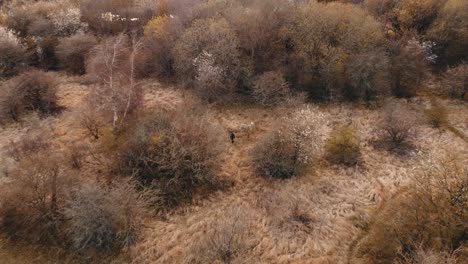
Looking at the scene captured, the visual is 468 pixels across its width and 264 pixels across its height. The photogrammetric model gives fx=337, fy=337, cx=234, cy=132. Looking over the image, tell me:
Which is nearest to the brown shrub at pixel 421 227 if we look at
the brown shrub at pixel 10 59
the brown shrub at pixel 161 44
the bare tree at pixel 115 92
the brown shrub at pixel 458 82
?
A: the brown shrub at pixel 458 82

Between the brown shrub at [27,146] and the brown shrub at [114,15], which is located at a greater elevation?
the brown shrub at [114,15]

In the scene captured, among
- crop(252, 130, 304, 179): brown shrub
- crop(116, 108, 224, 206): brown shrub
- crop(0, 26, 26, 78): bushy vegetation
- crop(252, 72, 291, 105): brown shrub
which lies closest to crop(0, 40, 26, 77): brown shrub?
crop(0, 26, 26, 78): bushy vegetation

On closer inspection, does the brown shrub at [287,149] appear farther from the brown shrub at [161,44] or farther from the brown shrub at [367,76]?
the brown shrub at [161,44]

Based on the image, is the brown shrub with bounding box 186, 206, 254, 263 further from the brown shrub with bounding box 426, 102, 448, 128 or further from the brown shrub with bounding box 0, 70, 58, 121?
the brown shrub with bounding box 426, 102, 448, 128

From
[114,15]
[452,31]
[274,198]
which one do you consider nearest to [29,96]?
[114,15]

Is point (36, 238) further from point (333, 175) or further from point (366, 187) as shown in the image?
point (366, 187)

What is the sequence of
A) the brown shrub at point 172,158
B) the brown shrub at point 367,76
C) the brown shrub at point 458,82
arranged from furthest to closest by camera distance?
the brown shrub at point 458,82 → the brown shrub at point 367,76 → the brown shrub at point 172,158
